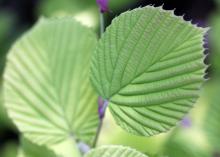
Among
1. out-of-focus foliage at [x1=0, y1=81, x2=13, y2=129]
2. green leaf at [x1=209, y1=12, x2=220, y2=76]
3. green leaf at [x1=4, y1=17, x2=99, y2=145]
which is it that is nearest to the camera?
green leaf at [x1=4, y1=17, x2=99, y2=145]

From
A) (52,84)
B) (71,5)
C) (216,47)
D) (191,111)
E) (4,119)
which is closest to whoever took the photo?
(52,84)

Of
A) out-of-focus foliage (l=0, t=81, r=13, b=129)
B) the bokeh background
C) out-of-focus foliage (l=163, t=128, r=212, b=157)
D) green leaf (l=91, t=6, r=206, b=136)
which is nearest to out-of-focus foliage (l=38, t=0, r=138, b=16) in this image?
the bokeh background

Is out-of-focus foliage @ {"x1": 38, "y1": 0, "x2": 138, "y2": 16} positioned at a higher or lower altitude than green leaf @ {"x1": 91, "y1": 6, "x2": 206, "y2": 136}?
lower

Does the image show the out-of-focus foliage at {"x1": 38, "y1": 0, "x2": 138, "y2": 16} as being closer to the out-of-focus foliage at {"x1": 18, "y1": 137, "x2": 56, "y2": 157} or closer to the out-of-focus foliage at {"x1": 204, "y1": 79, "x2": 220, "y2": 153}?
the out-of-focus foliage at {"x1": 204, "y1": 79, "x2": 220, "y2": 153}

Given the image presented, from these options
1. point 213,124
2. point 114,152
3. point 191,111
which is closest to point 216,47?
point 191,111

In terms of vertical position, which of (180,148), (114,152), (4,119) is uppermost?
(114,152)

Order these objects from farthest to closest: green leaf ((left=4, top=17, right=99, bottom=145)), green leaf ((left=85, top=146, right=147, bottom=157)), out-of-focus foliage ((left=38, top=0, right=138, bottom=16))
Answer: out-of-focus foliage ((left=38, top=0, right=138, bottom=16)), green leaf ((left=4, top=17, right=99, bottom=145)), green leaf ((left=85, top=146, right=147, bottom=157))

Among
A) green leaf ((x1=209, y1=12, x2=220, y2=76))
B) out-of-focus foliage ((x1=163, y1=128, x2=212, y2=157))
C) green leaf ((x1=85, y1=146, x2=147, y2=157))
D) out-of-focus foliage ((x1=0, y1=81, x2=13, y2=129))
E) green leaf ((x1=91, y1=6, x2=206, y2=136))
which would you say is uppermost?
green leaf ((x1=91, y1=6, x2=206, y2=136))

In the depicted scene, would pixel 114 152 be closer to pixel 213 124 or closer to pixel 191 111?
pixel 213 124
